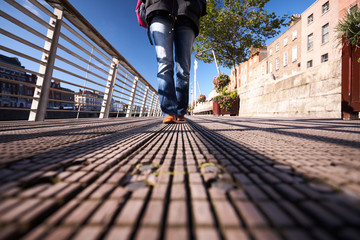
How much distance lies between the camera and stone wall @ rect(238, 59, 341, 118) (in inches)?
159

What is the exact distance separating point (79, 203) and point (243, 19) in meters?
12.3

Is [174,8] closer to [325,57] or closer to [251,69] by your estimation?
[325,57]

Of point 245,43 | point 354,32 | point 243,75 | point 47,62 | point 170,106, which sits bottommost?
point 170,106

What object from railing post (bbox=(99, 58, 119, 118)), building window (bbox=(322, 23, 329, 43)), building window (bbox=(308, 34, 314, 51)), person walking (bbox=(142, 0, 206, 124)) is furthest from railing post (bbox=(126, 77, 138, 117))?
building window (bbox=(308, 34, 314, 51))

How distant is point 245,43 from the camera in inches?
419

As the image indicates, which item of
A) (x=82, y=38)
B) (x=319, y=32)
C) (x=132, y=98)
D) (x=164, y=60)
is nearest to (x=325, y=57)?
(x=319, y=32)

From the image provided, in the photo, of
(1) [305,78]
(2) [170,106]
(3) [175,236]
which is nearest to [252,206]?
(3) [175,236]

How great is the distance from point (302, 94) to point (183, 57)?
501cm

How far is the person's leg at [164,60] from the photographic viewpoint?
1983 millimetres

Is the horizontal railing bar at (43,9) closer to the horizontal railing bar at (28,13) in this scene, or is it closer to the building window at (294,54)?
the horizontal railing bar at (28,13)

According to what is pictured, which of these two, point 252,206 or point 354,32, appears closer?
point 252,206

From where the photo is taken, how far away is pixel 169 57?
205cm

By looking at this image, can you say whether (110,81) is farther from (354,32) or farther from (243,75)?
(243,75)

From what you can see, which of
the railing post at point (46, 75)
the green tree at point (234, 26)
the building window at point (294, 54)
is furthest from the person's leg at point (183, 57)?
the building window at point (294, 54)
